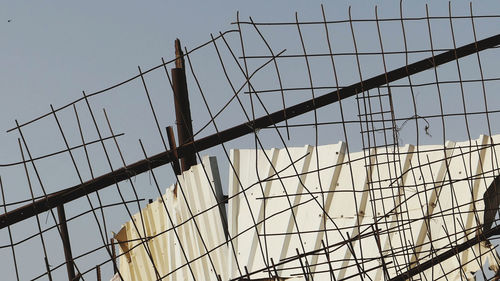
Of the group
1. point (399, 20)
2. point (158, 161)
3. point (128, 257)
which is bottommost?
point (158, 161)

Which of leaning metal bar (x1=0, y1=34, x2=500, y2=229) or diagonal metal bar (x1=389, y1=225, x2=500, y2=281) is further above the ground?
leaning metal bar (x1=0, y1=34, x2=500, y2=229)

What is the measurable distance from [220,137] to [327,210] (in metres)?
2.74

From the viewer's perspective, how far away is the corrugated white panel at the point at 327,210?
673 cm

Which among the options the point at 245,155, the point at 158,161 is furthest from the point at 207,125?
the point at 245,155

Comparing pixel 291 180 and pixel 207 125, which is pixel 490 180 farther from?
pixel 207 125

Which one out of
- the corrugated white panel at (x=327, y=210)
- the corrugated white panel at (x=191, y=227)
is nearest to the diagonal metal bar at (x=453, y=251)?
the corrugated white panel at (x=327, y=210)

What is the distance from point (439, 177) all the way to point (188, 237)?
2.74 metres

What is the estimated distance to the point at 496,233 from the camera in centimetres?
574

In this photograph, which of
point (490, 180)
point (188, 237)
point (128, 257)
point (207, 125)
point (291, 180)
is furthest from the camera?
point (128, 257)

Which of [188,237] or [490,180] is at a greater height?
[188,237]

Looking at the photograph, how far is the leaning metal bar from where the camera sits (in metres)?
4.97

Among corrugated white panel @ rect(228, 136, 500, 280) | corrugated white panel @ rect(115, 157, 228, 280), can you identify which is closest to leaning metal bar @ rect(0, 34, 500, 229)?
corrugated white panel @ rect(228, 136, 500, 280)

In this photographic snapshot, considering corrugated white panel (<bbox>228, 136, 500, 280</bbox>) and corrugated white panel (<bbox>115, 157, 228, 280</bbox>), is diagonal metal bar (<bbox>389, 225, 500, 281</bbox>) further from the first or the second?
corrugated white panel (<bbox>115, 157, 228, 280</bbox>)

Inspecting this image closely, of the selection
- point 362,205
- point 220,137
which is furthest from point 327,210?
point 220,137
